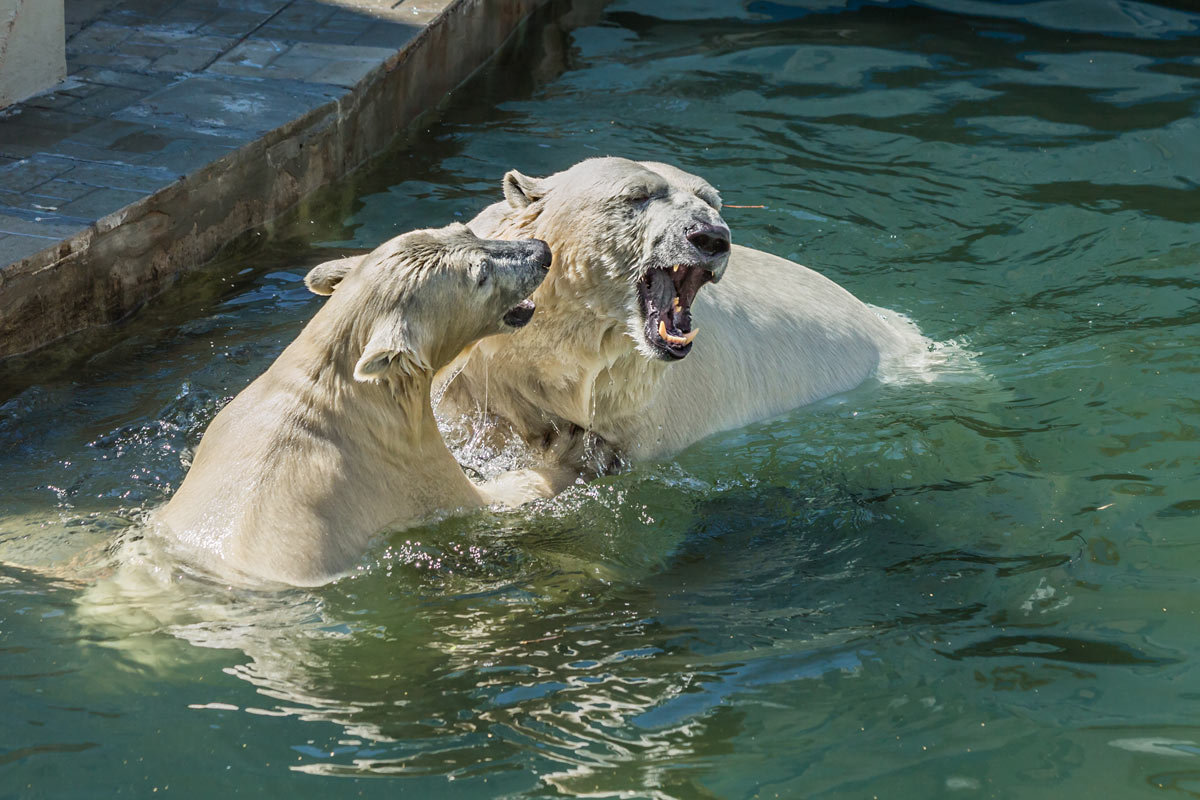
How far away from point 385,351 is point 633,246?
1.06 metres

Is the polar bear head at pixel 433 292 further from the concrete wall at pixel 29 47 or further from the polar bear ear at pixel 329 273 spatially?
the concrete wall at pixel 29 47

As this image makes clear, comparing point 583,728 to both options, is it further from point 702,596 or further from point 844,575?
point 844,575

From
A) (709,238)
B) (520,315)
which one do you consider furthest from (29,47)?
(709,238)

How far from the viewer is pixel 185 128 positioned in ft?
24.2

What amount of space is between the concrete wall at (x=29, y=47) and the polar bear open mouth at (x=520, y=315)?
4.37m

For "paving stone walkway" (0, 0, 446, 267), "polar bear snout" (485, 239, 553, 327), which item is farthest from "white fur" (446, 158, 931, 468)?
"paving stone walkway" (0, 0, 446, 267)

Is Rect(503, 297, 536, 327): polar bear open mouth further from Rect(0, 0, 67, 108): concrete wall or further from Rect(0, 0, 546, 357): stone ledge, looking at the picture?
Rect(0, 0, 67, 108): concrete wall

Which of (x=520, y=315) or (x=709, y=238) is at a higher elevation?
(x=709, y=238)

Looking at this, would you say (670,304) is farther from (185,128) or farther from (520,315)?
(185,128)

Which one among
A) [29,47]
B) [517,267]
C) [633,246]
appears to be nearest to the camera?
[517,267]

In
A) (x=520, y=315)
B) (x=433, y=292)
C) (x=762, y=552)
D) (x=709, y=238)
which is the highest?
(x=709, y=238)

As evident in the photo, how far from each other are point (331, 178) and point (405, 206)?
0.57 metres

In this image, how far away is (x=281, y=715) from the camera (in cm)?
350

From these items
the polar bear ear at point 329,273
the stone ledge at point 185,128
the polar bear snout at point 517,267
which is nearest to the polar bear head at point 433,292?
the polar bear snout at point 517,267
